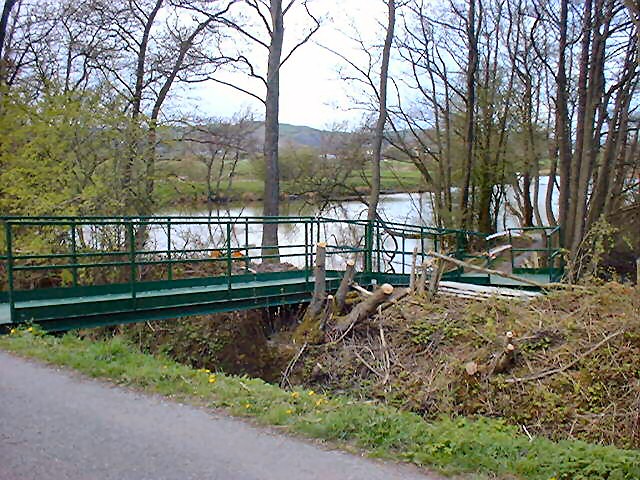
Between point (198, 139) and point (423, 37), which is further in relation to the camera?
point (423, 37)

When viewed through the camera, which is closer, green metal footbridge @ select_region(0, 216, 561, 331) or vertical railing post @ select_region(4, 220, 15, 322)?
vertical railing post @ select_region(4, 220, 15, 322)

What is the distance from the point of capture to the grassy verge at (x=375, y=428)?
15.9 feet

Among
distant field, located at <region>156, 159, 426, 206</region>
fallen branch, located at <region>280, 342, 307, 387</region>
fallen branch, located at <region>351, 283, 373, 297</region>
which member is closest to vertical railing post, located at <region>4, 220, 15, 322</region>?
fallen branch, located at <region>280, 342, 307, 387</region>

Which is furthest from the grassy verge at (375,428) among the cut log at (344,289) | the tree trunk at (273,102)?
the tree trunk at (273,102)

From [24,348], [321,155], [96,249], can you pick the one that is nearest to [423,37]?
[321,155]

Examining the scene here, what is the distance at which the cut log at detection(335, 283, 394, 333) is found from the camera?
9.85 m

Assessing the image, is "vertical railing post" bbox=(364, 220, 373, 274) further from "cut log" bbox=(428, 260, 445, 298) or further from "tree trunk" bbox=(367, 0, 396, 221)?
"tree trunk" bbox=(367, 0, 396, 221)

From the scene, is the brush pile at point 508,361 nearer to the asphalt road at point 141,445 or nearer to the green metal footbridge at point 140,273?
the green metal footbridge at point 140,273

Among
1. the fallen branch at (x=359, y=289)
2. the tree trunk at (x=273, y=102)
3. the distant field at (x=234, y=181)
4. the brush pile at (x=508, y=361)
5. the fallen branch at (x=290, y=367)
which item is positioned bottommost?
the fallen branch at (x=290, y=367)

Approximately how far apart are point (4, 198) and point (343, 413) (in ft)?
32.8

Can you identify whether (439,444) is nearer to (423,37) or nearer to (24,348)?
(24,348)

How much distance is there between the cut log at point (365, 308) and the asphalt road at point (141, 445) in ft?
15.1

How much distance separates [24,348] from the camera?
287 inches

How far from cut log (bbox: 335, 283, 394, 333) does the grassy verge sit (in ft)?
9.98
